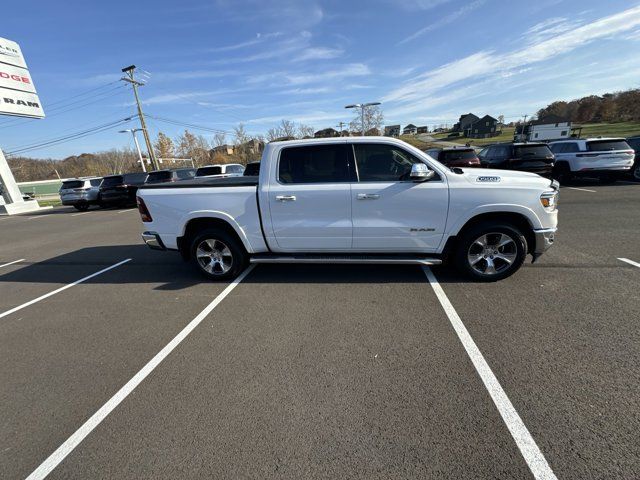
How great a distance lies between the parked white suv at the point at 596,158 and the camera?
10578mm

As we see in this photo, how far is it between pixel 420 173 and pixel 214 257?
3.23 m

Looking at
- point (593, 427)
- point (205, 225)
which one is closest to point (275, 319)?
point (205, 225)

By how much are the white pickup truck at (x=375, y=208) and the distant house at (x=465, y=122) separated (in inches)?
4652

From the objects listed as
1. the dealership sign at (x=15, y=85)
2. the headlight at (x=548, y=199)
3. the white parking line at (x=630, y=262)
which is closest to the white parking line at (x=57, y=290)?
the headlight at (x=548, y=199)

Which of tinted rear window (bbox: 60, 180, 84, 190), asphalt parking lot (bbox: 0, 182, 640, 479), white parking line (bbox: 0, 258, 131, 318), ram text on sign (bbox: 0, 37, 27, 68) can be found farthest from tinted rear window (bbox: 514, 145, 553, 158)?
ram text on sign (bbox: 0, 37, 27, 68)

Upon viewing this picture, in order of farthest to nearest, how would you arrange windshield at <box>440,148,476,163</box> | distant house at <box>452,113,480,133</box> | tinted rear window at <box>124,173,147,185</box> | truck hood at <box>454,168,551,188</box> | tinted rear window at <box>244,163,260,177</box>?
1. distant house at <box>452,113,480,133</box>
2. tinted rear window at <box>124,173,147,185</box>
3. windshield at <box>440,148,476,163</box>
4. tinted rear window at <box>244,163,260,177</box>
5. truck hood at <box>454,168,551,188</box>

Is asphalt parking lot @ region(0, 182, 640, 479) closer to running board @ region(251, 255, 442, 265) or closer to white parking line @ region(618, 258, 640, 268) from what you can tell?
white parking line @ region(618, 258, 640, 268)

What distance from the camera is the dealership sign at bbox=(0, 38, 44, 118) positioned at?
1725cm

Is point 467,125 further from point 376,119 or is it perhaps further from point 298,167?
point 298,167

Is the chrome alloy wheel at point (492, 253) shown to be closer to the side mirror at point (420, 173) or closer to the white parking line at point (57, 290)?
the side mirror at point (420, 173)

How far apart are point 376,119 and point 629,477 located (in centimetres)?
5910

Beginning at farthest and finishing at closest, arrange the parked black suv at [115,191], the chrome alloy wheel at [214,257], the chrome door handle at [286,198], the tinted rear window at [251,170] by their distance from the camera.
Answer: the parked black suv at [115,191], the tinted rear window at [251,170], the chrome alloy wheel at [214,257], the chrome door handle at [286,198]

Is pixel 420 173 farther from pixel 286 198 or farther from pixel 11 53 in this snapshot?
pixel 11 53

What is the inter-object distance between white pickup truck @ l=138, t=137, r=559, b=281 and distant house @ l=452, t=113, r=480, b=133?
4652 inches
